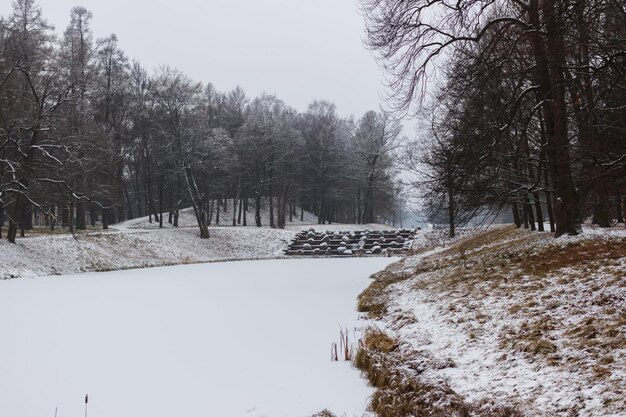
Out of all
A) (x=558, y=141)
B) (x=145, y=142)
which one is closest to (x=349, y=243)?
(x=145, y=142)

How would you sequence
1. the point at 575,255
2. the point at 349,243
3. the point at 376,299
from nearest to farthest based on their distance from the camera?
the point at 575,255, the point at 376,299, the point at 349,243

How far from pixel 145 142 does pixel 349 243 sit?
19188 millimetres

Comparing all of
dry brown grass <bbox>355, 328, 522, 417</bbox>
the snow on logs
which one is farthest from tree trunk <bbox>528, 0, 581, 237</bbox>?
the snow on logs

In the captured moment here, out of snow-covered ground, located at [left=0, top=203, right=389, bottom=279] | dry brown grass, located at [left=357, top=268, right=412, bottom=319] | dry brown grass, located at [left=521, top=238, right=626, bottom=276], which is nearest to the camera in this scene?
dry brown grass, located at [left=521, top=238, right=626, bottom=276]

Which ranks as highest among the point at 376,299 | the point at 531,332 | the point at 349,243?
the point at 349,243

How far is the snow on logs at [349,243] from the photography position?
116ft

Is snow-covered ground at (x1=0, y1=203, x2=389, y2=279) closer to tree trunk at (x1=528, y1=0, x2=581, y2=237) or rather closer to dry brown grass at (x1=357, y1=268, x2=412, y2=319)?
dry brown grass at (x1=357, y1=268, x2=412, y2=319)

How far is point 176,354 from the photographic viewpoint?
756 cm

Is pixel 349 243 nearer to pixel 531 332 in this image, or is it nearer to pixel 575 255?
pixel 575 255

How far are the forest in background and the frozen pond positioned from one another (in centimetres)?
856

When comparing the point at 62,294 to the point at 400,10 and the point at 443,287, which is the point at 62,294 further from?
the point at 400,10

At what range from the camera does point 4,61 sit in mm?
23109

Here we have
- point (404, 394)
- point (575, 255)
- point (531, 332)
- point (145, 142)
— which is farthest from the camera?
point (145, 142)

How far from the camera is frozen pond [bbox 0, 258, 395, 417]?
18.1 ft
